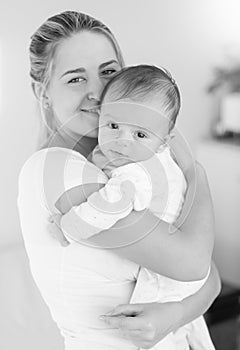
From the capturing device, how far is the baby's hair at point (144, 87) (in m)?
0.86

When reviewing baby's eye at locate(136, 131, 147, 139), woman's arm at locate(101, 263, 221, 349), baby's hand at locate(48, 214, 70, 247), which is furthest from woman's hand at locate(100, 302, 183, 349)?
baby's eye at locate(136, 131, 147, 139)

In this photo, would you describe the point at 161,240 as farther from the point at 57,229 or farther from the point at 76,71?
the point at 76,71

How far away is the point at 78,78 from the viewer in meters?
0.95

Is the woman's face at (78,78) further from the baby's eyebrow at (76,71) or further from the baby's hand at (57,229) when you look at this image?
the baby's hand at (57,229)

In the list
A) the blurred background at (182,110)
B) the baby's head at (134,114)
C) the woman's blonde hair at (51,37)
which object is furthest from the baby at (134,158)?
the blurred background at (182,110)

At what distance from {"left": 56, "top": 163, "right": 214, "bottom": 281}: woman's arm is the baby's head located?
0.20 feet

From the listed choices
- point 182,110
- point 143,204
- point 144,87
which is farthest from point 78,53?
point 182,110

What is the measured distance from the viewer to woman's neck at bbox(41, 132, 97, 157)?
954 mm

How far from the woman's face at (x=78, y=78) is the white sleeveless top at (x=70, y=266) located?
0.06m

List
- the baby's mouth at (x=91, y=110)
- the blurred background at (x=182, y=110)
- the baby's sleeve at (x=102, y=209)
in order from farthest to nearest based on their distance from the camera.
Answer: the blurred background at (x=182, y=110), the baby's mouth at (x=91, y=110), the baby's sleeve at (x=102, y=209)

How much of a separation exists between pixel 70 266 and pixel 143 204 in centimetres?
15

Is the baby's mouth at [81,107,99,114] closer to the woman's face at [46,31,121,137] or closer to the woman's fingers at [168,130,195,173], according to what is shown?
the woman's face at [46,31,121,137]

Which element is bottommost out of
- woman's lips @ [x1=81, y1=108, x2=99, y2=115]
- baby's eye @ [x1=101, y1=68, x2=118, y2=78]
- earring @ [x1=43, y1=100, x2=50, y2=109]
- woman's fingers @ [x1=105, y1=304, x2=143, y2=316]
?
woman's fingers @ [x1=105, y1=304, x2=143, y2=316]

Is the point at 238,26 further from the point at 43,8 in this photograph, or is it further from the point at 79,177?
the point at 79,177
